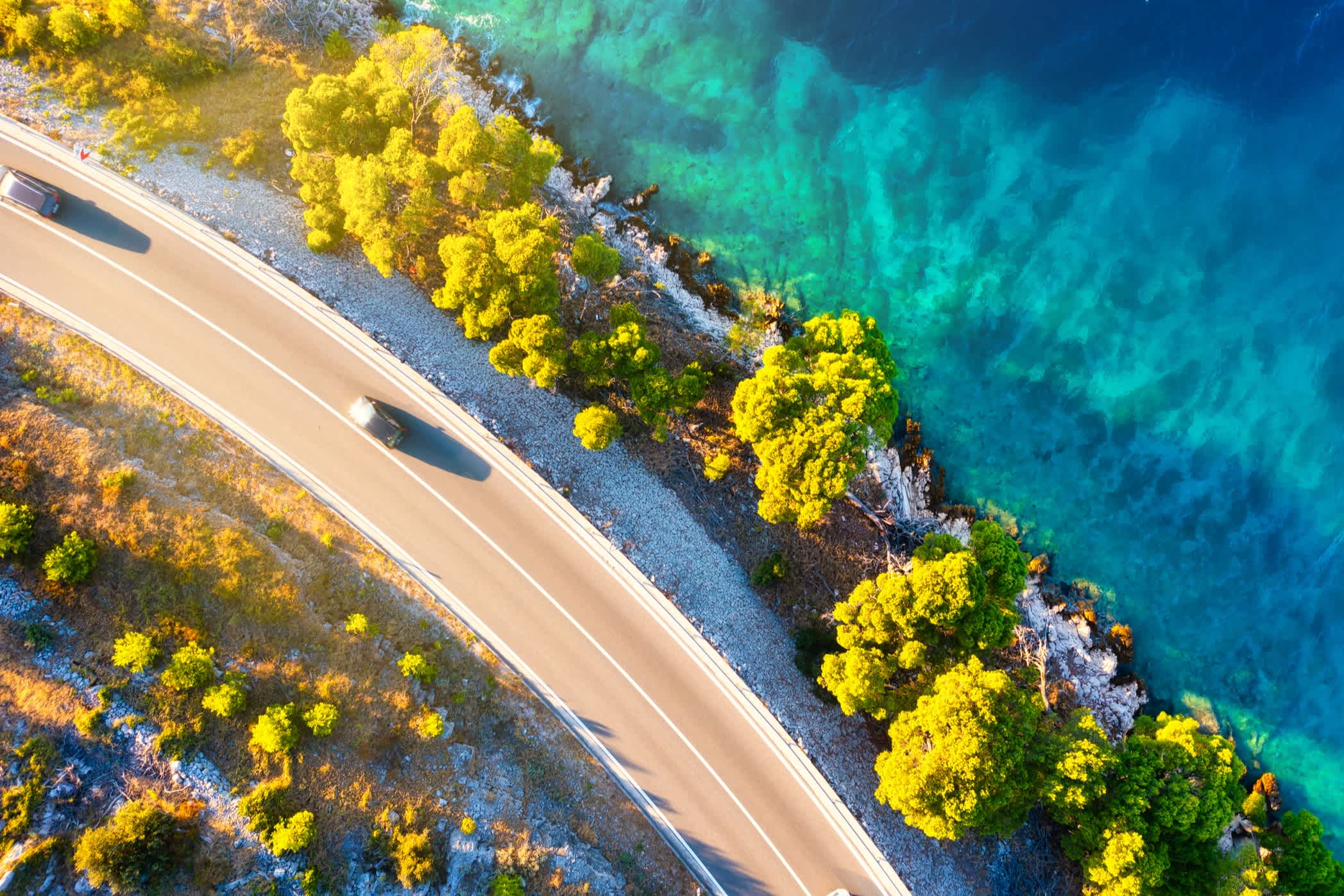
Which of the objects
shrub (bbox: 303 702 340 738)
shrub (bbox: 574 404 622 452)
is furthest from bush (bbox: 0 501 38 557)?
shrub (bbox: 574 404 622 452)

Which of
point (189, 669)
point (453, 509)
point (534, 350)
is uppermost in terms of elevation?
point (534, 350)

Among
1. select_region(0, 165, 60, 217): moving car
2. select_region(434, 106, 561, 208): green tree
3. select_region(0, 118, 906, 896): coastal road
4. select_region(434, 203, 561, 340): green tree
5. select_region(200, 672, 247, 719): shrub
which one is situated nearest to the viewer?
select_region(200, 672, 247, 719): shrub

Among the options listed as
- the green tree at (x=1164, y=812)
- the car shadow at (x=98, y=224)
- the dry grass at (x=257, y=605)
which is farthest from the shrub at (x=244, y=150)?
the green tree at (x=1164, y=812)

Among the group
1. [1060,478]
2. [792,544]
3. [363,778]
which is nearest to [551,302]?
[792,544]

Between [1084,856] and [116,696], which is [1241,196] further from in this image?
[116,696]

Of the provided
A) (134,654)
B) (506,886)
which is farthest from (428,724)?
(134,654)

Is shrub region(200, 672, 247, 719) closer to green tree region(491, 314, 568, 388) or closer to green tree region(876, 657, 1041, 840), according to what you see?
green tree region(491, 314, 568, 388)

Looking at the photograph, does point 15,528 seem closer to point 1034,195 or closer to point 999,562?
point 999,562

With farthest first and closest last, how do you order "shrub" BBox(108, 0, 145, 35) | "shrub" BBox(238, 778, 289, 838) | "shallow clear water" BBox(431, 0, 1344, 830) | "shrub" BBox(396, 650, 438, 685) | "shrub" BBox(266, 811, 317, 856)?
"shallow clear water" BBox(431, 0, 1344, 830) < "shrub" BBox(108, 0, 145, 35) < "shrub" BBox(396, 650, 438, 685) < "shrub" BBox(238, 778, 289, 838) < "shrub" BBox(266, 811, 317, 856)
